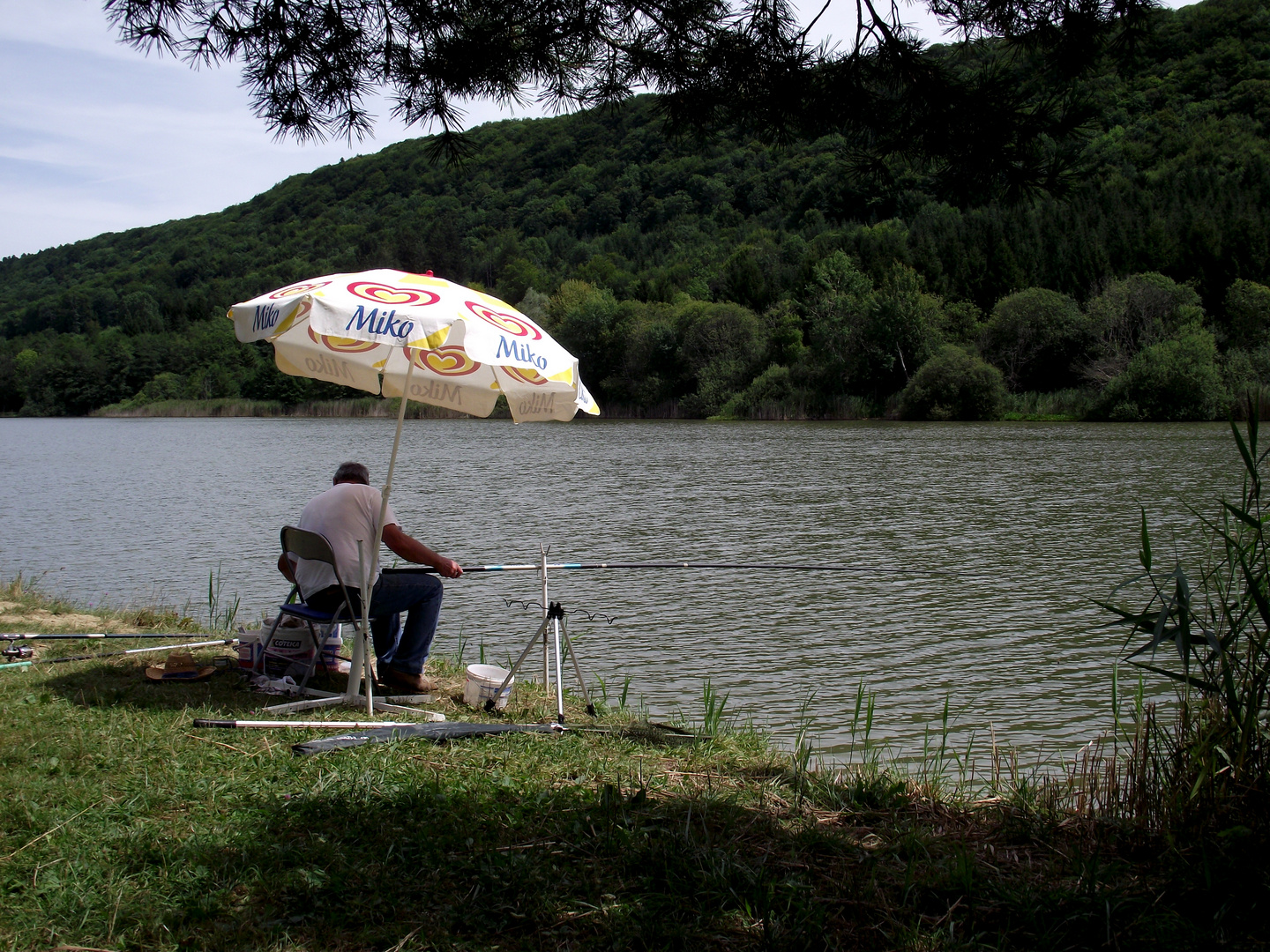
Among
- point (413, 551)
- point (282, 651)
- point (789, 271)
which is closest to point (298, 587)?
point (282, 651)

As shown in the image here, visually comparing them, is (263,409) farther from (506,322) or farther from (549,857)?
(549,857)

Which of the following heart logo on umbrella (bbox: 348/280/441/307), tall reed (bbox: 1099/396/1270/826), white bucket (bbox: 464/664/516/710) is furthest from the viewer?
white bucket (bbox: 464/664/516/710)

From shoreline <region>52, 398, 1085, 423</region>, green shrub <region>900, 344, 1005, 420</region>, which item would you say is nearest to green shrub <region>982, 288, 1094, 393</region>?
green shrub <region>900, 344, 1005, 420</region>

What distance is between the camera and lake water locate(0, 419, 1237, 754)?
739 centimetres

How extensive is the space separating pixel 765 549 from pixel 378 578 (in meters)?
8.77

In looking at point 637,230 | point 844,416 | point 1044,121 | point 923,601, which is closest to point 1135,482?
point 923,601

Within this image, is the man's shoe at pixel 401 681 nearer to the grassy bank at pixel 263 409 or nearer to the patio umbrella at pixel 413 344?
the patio umbrella at pixel 413 344

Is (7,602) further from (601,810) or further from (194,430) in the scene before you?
(194,430)

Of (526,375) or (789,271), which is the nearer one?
(526,375)

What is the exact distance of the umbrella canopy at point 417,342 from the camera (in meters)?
4.58

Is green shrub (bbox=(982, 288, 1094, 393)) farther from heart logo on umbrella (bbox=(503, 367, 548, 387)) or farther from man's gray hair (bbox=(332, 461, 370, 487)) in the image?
man's gray hair (bbox=(332, 461, 370, 487))

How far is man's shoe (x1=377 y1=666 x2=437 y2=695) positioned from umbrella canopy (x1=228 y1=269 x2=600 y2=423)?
1.58 meters

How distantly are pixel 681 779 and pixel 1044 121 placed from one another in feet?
10.7

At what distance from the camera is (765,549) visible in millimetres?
13656
